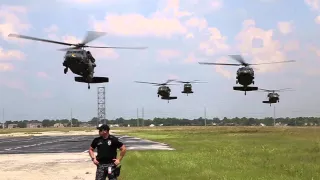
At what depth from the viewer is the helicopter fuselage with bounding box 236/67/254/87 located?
57.0 metres

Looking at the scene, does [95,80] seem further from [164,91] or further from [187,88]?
[164,91]

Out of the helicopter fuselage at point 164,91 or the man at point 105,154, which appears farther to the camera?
the helicopter fuselage at point 164,91

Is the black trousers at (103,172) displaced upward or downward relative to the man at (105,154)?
downward

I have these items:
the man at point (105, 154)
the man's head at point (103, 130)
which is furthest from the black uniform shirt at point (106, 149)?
the man's head at point (103, 130)

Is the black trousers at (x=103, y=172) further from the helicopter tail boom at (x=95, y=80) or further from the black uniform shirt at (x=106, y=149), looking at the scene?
the helicopter tail boom at (x=95, y=80)

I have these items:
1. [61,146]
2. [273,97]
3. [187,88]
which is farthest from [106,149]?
[273,97]

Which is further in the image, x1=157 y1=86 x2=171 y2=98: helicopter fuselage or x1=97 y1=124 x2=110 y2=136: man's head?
x1=157 y1=86 x2=171 y2=98: helicopter fuselage

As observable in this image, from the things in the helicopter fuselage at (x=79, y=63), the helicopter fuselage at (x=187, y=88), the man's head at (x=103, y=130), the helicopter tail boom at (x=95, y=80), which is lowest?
the man's head at (x=103, y=130)

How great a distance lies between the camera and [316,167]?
21.8 metres

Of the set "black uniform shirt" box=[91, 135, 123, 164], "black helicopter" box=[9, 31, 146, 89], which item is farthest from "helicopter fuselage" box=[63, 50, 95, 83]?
"black uniform shirt" box=[91, 135, 123, 164]

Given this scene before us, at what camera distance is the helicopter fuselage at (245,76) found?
56969 millimetres

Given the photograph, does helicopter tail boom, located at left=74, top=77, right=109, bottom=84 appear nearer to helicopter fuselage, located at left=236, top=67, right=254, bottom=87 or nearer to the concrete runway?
the concrete runway

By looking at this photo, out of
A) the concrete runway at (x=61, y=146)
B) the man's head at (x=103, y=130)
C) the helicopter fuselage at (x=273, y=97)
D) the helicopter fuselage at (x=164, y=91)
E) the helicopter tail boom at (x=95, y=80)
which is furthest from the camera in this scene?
the helicopter fuselage at (x=273, y=97)

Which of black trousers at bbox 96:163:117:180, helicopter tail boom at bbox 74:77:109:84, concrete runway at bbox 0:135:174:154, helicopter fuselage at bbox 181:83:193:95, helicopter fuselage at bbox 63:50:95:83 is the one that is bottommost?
concrete runway at bbox 0:135:174:154
